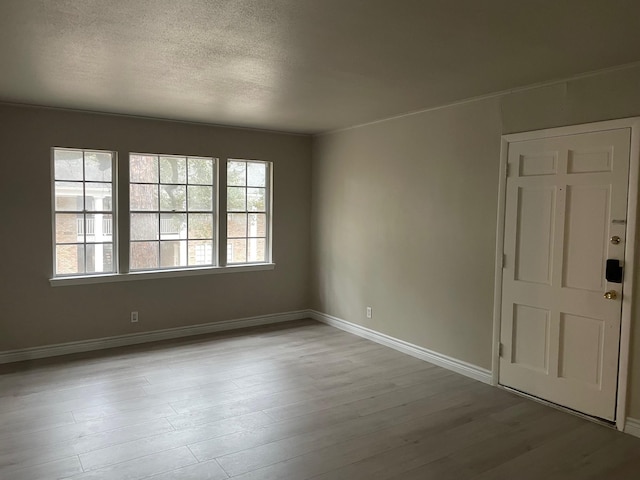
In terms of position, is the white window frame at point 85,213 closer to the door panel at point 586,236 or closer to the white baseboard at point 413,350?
the white baseboard at point 413,350

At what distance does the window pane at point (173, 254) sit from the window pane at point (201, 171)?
0.77 metres

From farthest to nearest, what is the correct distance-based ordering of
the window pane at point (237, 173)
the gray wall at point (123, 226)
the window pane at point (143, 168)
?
the window pane at point (237, 173) < the window pane at point (143, 168) < the gray wall at point (123, 226)

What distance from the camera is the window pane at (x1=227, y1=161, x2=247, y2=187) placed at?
5.85 metres

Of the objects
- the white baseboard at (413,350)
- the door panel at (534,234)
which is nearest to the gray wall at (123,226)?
the white baseboard at (413,350)

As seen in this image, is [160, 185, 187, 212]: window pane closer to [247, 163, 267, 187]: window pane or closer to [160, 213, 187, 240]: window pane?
[160, 213, 187, 240]: window pane

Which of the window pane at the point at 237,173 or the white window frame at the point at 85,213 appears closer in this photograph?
the white window frame at the point at 85,213

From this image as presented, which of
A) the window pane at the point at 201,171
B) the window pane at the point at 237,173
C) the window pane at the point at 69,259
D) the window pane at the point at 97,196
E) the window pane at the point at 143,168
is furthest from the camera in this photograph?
the window pane at the point at 237,173

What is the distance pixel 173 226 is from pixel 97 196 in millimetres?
873

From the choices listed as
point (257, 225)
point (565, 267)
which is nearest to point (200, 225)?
point (257, 225)

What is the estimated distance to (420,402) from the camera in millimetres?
3725

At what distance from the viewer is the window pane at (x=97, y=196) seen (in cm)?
496

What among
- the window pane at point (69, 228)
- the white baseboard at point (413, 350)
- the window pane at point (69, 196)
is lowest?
the white baseboard at point (413, 350)

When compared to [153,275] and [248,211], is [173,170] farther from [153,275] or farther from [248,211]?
[153,275]

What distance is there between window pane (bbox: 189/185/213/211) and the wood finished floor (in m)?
1.80
